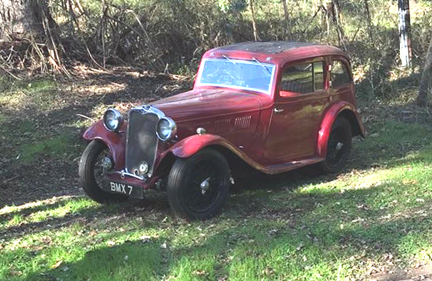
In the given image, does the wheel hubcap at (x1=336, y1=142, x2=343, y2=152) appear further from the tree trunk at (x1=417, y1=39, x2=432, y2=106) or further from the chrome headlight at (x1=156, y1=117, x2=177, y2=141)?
the tree trunk at (x1=417, y1=39, x2=432, y2=106)

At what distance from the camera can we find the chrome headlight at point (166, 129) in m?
6.18

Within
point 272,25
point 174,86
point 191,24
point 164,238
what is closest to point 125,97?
point 174,86

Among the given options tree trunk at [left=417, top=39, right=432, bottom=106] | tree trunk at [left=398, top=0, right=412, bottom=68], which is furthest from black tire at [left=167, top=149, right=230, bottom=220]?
tree trunk at [left=398, top=0, right=412, bottom=68]

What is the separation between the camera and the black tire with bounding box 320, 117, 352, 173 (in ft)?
27.4

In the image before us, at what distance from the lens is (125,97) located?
40.7 ft

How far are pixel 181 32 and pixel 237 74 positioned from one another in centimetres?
763

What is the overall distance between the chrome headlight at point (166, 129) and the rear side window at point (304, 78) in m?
1.93

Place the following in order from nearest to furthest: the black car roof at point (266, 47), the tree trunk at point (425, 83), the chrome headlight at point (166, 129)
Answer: the chrome headlight at point (166, 129), the black car roof at point (266, 47), the tree trunk at point (425, 83)

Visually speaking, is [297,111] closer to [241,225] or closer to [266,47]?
[266,47]

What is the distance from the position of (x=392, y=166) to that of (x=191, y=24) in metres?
8.07

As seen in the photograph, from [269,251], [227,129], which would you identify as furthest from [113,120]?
[269,251]

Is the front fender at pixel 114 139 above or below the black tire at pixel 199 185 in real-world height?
above

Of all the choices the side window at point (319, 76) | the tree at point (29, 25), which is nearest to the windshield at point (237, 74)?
the side window at point (319, 76)

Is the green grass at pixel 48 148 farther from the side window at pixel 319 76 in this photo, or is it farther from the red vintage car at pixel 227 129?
the side window at pixel 319 76
